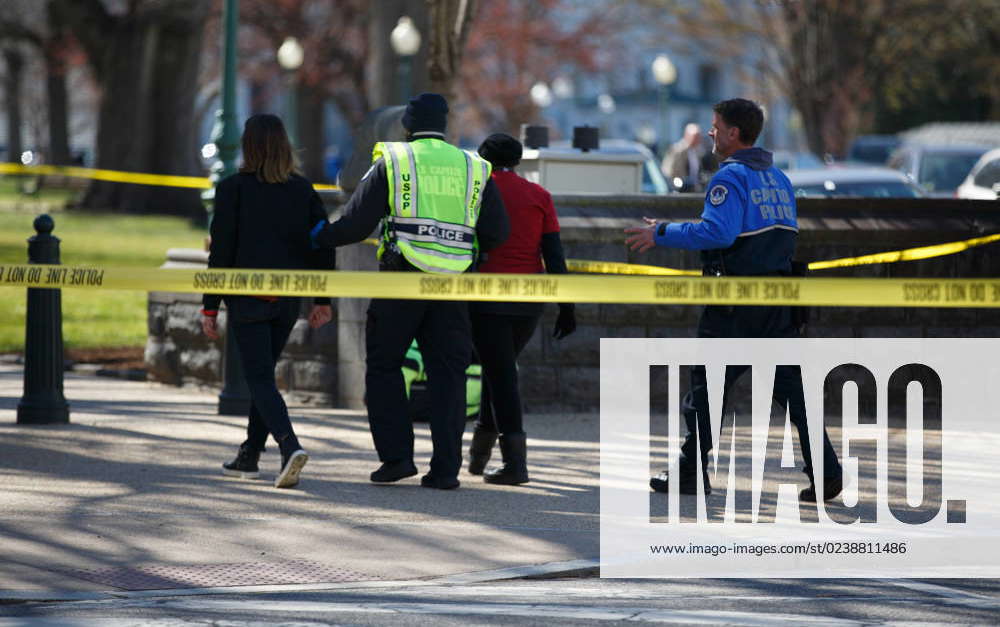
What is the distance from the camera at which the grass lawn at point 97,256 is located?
1542 centimetres

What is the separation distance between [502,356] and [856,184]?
31.0ft

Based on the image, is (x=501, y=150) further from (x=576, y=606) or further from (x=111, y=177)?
(x=111, y=177)

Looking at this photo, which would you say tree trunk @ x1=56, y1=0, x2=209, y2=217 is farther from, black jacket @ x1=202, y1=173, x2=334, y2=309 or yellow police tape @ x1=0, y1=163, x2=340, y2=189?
black jacket @ x1=202, y1=173, x2=334, y2=309

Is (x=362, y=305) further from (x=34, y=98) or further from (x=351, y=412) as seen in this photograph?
(x=34, y=98)

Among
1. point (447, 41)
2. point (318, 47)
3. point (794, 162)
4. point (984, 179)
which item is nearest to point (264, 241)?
point (447, 41)

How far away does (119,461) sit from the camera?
875cm

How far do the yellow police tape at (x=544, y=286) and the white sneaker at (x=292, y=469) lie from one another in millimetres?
815

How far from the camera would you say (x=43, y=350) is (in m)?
9.85

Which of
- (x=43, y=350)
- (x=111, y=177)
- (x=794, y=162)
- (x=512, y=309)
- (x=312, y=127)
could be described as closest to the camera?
(x=512, y=309)

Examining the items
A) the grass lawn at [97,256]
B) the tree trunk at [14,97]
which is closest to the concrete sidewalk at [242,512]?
the grass lawn at [97,256]

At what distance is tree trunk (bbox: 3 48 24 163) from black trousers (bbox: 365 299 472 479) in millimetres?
51378

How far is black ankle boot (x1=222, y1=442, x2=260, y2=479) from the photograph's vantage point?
8250 mm

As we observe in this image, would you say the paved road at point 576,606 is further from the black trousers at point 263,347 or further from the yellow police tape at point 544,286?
the black trousers at point 263,347

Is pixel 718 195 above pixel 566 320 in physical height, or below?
above
